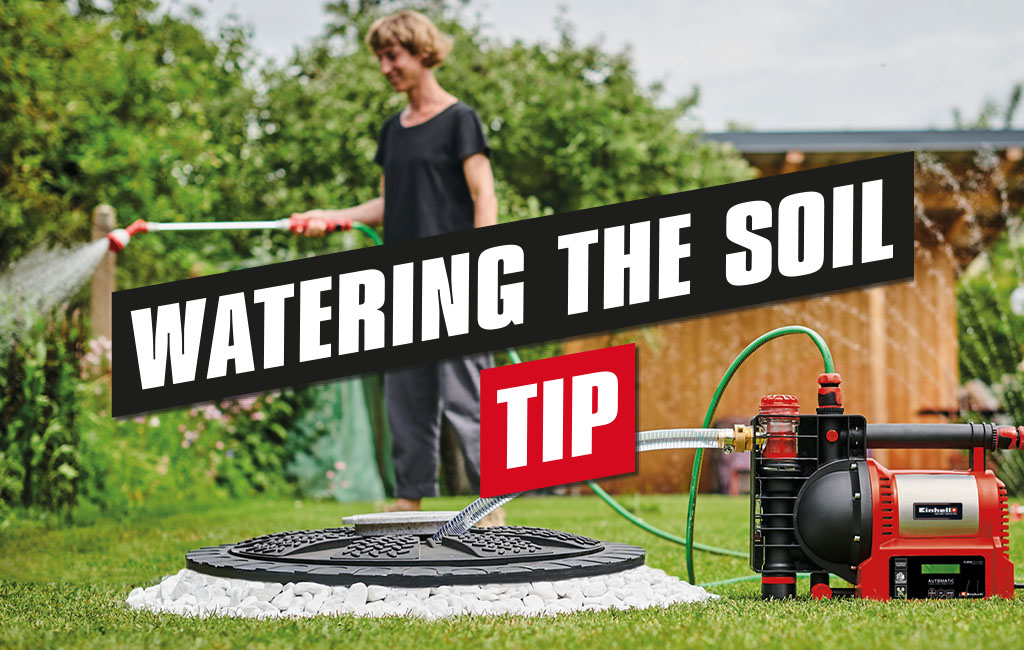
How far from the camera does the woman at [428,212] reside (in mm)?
4055

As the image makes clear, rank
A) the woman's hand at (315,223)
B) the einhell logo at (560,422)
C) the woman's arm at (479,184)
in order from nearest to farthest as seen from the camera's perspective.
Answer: the einhell logo at (560,422), the woman's hand at (315,223), the woman's arm at (479,184)

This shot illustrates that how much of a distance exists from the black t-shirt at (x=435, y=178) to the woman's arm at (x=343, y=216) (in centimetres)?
19

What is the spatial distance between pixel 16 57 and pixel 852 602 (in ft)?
23.9

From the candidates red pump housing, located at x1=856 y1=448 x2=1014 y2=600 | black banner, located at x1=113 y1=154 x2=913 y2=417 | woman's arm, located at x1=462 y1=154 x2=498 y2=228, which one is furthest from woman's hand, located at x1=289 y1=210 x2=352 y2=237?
red pump housing, located at x1=856 y1=448 x2=1014 y2=600

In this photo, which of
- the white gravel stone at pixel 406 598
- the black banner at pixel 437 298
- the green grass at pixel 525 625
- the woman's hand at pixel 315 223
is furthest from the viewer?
the woman's hand at pixel 315 223

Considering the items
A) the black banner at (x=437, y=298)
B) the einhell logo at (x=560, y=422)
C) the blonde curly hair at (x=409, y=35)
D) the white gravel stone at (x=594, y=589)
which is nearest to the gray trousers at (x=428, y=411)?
the black banner at (x=437, y=298)

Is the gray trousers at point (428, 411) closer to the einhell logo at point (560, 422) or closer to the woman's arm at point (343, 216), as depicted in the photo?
the woman's arm at point (343, 216)

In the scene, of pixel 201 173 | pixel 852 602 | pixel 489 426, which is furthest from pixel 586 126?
pixel 852 602

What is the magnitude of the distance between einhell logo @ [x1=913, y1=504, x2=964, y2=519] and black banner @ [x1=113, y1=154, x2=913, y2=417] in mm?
1023

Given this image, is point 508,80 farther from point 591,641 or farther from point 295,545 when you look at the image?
point 591,641

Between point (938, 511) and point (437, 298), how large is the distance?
5.89 feet

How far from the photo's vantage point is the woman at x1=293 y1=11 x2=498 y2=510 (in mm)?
4055

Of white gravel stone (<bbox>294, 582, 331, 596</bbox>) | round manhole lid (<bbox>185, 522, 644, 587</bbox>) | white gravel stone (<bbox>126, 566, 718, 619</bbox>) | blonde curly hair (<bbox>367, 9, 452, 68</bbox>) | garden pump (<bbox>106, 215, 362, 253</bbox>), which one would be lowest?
white gravel stone (<bbox>126, 566, 718, 619</bbox>)

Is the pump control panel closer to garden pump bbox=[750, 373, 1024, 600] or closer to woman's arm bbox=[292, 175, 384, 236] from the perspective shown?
garden pump bbox=[750, 373, 1024, 600]
